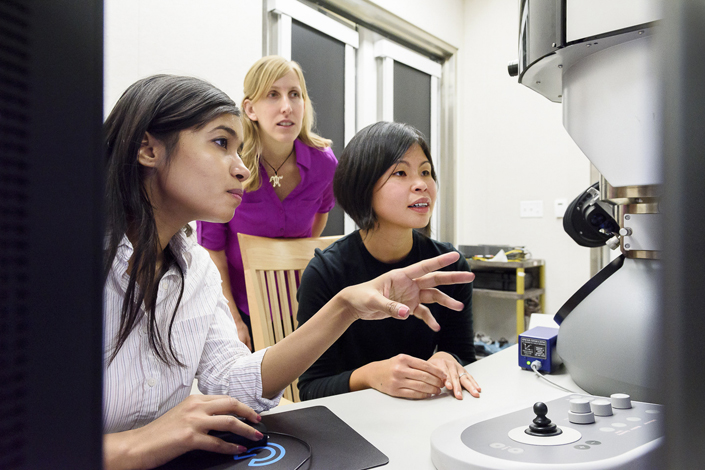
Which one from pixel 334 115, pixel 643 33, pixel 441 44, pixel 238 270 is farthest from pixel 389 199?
pixel 441 44

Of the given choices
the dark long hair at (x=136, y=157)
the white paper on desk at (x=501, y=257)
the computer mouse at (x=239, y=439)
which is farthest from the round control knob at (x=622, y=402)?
the white paper on desk at (x=501, y=257)

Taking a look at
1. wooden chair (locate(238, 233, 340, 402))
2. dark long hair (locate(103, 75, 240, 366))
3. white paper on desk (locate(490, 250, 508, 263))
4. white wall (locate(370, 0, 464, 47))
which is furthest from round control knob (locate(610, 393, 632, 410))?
white wall (locate(370, 0, 464, 47))

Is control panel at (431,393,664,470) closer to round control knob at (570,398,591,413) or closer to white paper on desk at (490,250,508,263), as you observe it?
round control knob at (570,398,591,413)

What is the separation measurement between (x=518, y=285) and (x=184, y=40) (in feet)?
7.05

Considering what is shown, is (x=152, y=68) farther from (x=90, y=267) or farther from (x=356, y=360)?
(x=90, y=267)

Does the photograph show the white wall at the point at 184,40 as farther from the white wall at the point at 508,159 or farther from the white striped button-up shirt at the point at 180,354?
the white wall at the point at 508,159

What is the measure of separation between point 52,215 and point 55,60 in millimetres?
37

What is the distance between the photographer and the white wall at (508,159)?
9.99 feet

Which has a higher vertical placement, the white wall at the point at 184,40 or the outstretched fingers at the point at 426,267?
the white wall at the point at 184,40

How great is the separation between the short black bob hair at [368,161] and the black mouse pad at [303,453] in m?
0.62

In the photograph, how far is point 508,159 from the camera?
10.8 feet

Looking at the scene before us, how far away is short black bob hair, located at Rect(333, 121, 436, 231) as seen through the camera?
111cm

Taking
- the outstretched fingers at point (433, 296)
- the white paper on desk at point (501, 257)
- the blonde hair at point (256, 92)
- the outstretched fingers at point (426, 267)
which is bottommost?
the white paper on desk at point (501, 257)

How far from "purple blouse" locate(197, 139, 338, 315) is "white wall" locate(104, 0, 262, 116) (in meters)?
0.55
